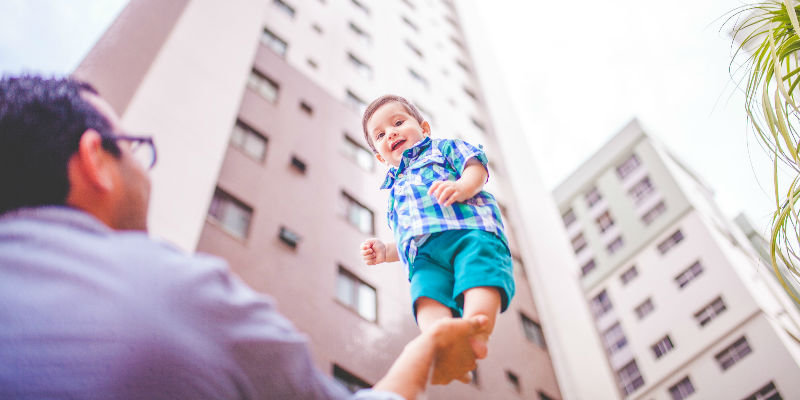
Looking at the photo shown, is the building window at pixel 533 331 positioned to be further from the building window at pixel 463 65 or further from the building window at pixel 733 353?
the building window at pixel 733 353

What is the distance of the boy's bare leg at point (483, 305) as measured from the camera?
1.57 metres

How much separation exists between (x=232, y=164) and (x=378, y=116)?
9.17 m

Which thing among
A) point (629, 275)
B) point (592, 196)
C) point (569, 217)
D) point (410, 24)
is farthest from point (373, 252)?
point (569, 217)

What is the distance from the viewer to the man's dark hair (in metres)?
1.13

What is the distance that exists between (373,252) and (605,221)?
3995cm

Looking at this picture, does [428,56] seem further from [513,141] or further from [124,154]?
[124,154]

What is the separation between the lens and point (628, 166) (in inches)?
1577

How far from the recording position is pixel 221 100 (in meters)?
11.2

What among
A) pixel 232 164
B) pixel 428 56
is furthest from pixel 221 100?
pixel 428 56

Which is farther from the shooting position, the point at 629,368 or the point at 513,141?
the point at 629,368

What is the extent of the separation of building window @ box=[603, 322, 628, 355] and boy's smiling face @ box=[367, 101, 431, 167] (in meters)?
33.6

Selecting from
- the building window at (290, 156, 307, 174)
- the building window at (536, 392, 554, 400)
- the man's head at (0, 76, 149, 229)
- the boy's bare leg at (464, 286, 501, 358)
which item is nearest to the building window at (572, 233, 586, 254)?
the building window at (536, 392, 554, 400)

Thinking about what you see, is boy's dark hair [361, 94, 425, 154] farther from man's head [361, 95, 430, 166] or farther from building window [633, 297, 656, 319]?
building window [633, 297, 656, 319]

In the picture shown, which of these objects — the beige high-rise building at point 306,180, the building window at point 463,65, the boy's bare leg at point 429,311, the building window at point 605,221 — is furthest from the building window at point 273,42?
the building window at point 605,221
